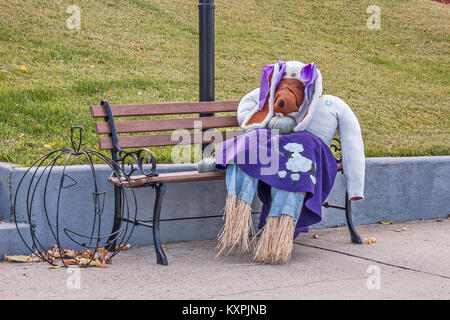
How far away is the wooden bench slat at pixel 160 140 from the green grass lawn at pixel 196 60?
375mm

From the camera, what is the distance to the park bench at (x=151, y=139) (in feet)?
14.3

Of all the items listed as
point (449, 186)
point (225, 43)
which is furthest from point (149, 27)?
point (449, 186)

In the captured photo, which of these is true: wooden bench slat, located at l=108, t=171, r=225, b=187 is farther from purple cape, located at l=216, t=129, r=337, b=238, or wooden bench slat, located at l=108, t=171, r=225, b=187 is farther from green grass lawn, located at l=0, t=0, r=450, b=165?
green grass lawn, located at l=0, t=0, r=450, b=165

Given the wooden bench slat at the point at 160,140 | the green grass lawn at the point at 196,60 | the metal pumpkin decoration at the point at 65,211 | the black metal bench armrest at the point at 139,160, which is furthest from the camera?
the green grass lawn at the point at 196,60

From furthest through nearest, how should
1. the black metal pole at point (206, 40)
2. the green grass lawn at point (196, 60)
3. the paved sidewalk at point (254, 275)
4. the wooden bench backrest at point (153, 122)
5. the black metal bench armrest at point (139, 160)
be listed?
the green grass lawn at point (196, 60) → the black metal pole at point (206, 40) → the wooden bench backrest at point (153, 122) → the black metal bench armrest at point (139, 160) → the paved sidewalk at point (254, 275)

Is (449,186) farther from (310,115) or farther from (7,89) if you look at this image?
(7,89)

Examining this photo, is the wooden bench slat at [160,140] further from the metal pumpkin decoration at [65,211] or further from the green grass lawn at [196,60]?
the green grass lawn at [196,60]

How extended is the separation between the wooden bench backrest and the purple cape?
19.8 inches

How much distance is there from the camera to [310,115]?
466 cm

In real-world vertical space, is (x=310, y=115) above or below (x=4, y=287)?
above

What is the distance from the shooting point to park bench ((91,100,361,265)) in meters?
4.37

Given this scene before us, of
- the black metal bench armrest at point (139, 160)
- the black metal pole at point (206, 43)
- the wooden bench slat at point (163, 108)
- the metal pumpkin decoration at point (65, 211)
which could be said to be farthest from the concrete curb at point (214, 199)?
the black metal pole at point (206, 43)

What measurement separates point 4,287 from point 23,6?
6.80m
